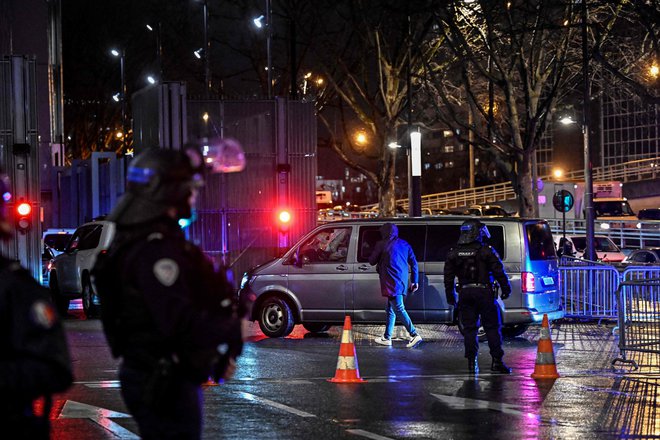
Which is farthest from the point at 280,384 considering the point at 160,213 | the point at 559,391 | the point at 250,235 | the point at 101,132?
the point at 101,132

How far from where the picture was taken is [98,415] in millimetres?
10273

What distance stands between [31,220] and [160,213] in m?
17.7

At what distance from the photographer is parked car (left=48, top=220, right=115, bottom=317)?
21.7 metres

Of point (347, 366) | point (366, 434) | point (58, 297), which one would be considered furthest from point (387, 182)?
point (366, 434)

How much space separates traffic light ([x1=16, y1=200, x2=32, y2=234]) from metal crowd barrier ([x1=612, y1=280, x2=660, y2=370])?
467 inches

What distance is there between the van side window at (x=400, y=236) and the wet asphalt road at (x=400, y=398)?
1709 mm

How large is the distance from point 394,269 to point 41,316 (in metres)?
12.4

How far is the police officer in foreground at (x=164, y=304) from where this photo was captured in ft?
15.0

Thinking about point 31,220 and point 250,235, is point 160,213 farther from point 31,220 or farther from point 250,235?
point 250,235

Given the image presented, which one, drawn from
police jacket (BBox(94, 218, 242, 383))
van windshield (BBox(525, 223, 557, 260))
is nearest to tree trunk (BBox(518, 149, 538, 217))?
van windshield (BBox(525, 223, 557, 260))

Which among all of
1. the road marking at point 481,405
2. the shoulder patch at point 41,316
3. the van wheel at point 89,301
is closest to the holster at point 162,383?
the shoulder patch at point 41,316

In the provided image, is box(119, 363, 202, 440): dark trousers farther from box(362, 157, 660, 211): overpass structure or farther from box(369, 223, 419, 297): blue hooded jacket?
box(362, 157, 660, 211): overpass structure

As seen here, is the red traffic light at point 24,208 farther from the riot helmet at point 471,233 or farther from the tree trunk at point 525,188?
the tree trunk at point 525,188

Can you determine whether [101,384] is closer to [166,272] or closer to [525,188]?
[166,272]
